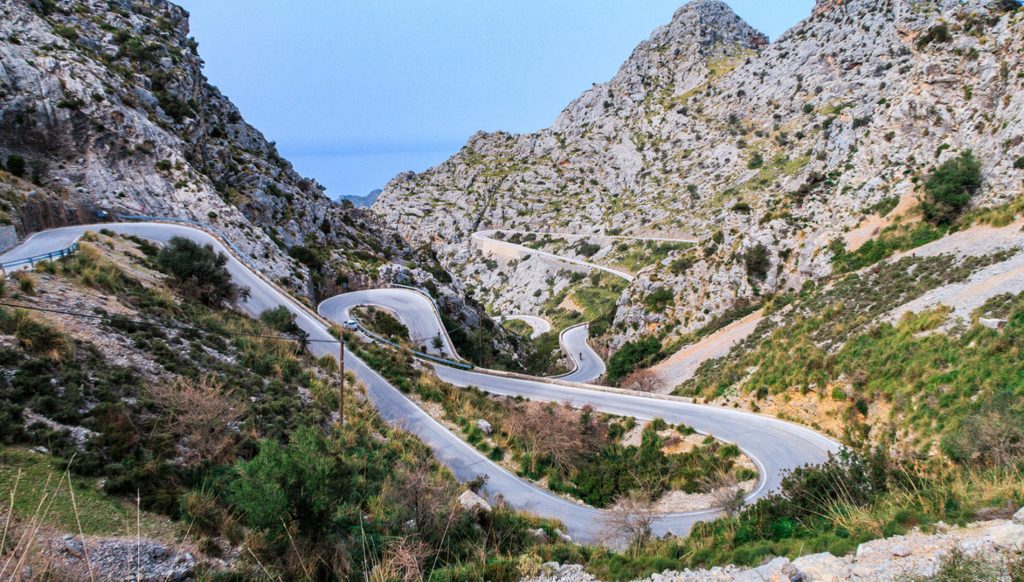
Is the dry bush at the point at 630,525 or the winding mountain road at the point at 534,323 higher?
the winding mountain road at the point at 534,323

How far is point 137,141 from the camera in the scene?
1227 inches

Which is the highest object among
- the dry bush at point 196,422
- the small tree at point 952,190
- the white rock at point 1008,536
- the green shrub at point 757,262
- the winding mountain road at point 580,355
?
the small tree at point 952,190

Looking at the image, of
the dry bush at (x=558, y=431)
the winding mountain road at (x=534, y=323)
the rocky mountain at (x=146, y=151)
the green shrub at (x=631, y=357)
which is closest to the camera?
the dry bush at (x=558, y=431)

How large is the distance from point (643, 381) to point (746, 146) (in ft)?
181

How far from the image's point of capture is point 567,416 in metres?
18.3

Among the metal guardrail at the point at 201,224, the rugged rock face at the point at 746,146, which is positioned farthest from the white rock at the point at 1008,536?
the metal guardrail at the point at 201,224

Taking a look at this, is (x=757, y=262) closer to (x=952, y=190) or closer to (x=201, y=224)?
(x=952, y=190)

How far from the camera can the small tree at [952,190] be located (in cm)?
2281

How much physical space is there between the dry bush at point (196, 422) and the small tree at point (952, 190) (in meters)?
31.3

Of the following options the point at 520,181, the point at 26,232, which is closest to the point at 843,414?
the point at 26,232

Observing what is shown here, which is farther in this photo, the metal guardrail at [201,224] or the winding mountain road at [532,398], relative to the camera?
the metal guardrail at [201,224]

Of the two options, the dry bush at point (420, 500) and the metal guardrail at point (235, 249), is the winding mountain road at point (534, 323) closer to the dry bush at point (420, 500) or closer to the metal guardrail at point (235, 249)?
the metal guardrail at point (235, 249)

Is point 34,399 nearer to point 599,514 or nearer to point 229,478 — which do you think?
point 229,478

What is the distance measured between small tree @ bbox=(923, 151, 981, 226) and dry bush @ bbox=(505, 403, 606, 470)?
20.8 meters
